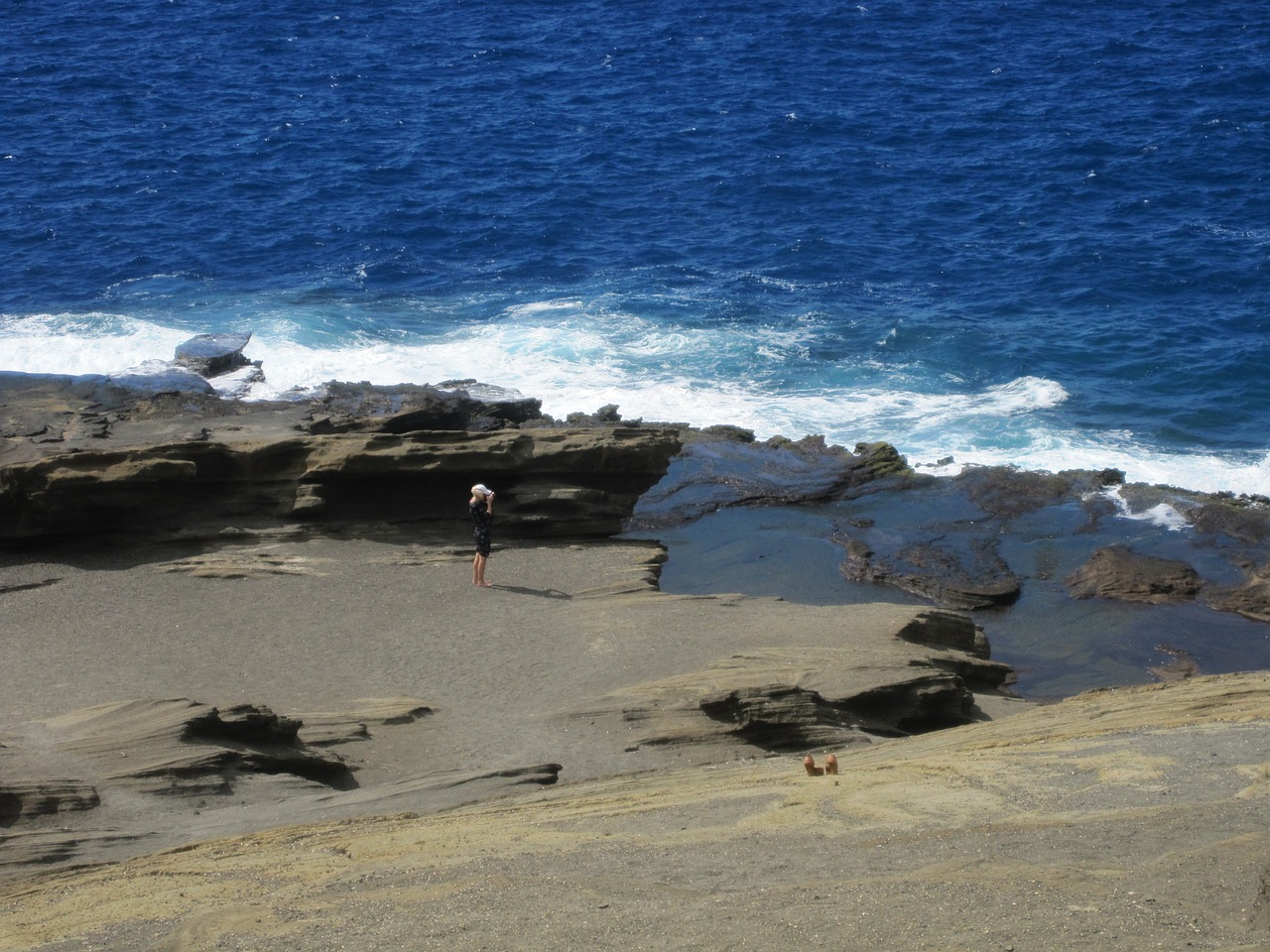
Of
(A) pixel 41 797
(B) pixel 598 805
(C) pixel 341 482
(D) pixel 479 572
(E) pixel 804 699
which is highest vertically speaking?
(C) pixel 341 482

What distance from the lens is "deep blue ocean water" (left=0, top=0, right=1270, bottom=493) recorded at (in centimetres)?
3091

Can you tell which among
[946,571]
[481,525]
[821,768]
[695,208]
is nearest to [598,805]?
[821,768]

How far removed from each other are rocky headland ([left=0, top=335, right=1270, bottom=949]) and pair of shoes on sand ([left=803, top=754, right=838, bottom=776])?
0.35m

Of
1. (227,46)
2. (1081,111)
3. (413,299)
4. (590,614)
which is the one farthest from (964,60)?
(590,614)

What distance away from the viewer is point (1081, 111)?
4625 centimetres

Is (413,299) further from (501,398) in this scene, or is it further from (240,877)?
(240,877)

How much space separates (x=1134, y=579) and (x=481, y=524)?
1011 cm

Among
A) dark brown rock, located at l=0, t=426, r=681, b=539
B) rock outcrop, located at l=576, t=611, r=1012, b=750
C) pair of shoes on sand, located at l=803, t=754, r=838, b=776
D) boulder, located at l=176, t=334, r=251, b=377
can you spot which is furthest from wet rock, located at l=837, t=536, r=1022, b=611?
boulder, located at l=176, t=334, r=251, b=377

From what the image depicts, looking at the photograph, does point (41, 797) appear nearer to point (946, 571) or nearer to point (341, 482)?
point (341, 482)

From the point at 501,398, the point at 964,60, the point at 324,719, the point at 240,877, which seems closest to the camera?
the point at 240,877

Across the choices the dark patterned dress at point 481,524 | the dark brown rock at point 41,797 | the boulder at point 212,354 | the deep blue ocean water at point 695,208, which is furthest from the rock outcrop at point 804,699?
the boulder at point 212,354

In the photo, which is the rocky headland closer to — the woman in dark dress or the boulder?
the woman in dark dress

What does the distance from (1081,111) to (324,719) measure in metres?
40.9

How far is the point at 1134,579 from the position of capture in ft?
66.2
